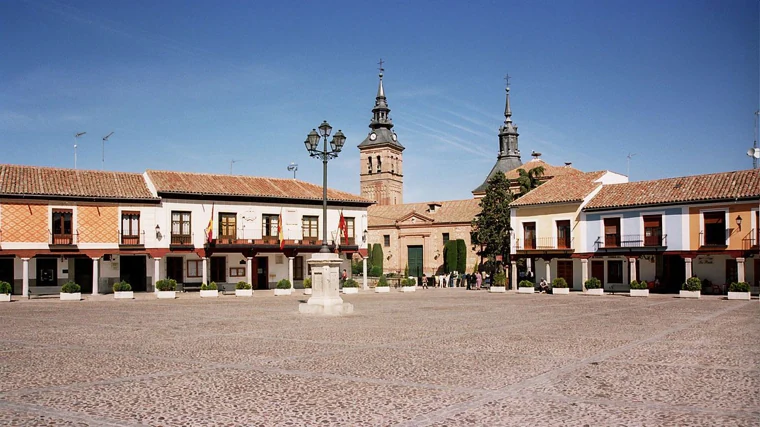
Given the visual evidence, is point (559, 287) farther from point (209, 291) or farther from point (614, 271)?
point (209, 291)

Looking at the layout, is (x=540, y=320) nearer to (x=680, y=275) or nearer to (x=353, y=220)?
(x=680, y=275)

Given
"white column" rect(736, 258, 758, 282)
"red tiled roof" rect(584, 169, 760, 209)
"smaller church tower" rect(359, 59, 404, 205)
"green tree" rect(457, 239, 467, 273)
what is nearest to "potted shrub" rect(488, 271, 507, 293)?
"red tiled roof" rect(584, 169, 760, 209)

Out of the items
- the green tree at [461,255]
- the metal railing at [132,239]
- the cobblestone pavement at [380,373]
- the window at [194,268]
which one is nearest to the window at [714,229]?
the cobblestone pavement at [380,373]

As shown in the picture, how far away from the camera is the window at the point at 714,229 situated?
1272 inches

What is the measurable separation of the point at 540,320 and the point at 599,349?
6.26 m

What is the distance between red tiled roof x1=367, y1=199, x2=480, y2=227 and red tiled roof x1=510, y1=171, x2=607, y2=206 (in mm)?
14053

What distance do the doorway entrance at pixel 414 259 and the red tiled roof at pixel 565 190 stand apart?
1959 cm

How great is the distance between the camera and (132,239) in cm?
3425

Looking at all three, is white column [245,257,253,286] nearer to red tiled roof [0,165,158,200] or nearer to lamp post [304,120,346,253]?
red tiled roof [0,165,158,200]

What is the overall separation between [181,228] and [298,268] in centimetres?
792

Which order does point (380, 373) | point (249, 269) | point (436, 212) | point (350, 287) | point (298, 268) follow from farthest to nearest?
point (436, 212), point (298, 268), point (249, 269), point (350, 287), point (380, 373)

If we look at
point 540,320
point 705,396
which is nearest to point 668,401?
point 705,396

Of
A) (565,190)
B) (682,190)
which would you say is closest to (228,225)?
(565,190)

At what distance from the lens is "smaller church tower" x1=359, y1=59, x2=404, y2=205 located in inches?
3450
